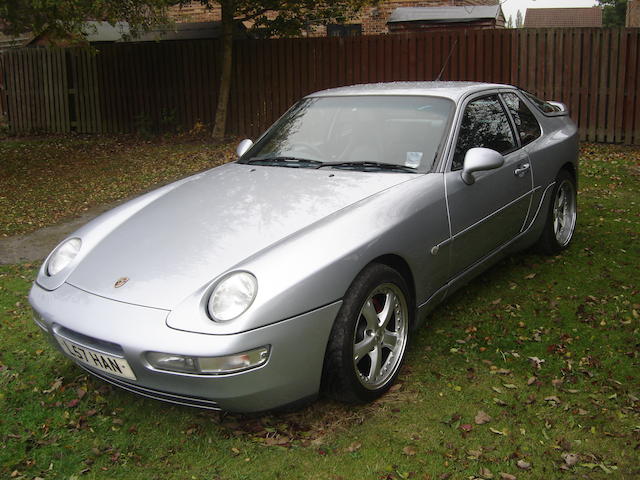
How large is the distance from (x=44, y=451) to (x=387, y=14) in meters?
20.0

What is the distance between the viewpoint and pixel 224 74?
13.9 metres

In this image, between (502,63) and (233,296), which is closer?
(233,296)

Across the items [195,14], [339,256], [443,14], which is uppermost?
[195,14]

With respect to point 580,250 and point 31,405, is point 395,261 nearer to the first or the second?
point 31,405

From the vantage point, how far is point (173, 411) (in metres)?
3.64

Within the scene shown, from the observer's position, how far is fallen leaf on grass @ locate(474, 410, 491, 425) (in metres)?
3.48

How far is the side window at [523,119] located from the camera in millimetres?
5312

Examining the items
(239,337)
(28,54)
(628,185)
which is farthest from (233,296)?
(28,54)

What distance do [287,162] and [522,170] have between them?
1745 millimetres

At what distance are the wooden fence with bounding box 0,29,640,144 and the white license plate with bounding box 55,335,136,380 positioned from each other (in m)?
9.31

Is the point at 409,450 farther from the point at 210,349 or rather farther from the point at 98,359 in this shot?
the point at 98,359

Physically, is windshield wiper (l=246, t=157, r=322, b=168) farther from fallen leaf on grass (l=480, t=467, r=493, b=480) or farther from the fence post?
the fence post

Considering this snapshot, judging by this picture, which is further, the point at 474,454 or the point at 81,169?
the point at 81,169

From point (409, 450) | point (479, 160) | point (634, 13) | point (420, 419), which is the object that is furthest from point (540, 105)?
point (634, 13)
